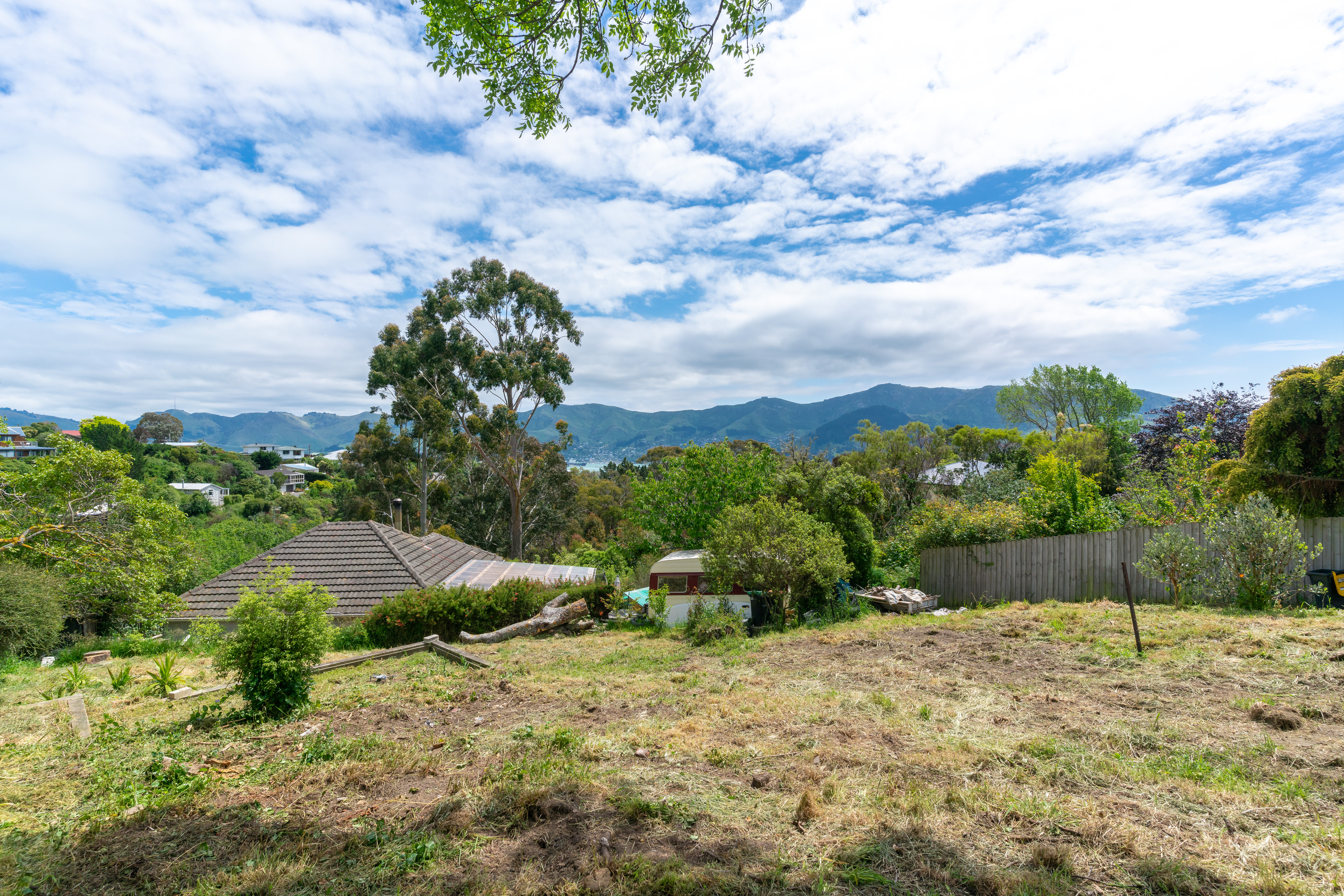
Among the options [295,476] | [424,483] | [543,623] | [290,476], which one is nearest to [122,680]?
[543,623]

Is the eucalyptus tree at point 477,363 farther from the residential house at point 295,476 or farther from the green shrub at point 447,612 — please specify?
the residential house at point 295,476

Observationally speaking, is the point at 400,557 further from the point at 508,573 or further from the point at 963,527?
the point at 963,527

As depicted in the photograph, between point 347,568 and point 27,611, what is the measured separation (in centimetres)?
607

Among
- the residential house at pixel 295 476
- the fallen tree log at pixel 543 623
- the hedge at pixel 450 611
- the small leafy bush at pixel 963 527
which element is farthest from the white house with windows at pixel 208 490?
the small leafy bush at pixel 963 527

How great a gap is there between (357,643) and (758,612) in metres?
8.86

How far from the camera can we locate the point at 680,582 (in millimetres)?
15539

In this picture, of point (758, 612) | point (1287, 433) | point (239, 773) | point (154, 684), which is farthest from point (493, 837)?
point (1287, 433)

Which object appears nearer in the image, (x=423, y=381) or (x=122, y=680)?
(x=122, y=680)

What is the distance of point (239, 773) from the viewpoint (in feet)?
15.5

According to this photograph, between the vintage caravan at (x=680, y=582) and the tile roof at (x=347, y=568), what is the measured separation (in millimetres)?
6281

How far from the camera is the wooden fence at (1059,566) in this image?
1028 centimetres

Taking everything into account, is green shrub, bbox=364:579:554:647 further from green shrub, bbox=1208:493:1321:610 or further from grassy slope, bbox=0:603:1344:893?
green shrub, bbox=1208:493:1321:610

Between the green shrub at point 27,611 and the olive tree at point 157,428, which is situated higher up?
the olive tree at point 157,428

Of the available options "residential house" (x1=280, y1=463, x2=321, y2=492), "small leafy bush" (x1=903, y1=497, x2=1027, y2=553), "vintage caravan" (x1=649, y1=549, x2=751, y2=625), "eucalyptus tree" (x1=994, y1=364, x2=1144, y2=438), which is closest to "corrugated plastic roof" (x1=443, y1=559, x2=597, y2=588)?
"vintage caravan" (x1=649, y1=549, x2=751, y2=625)
